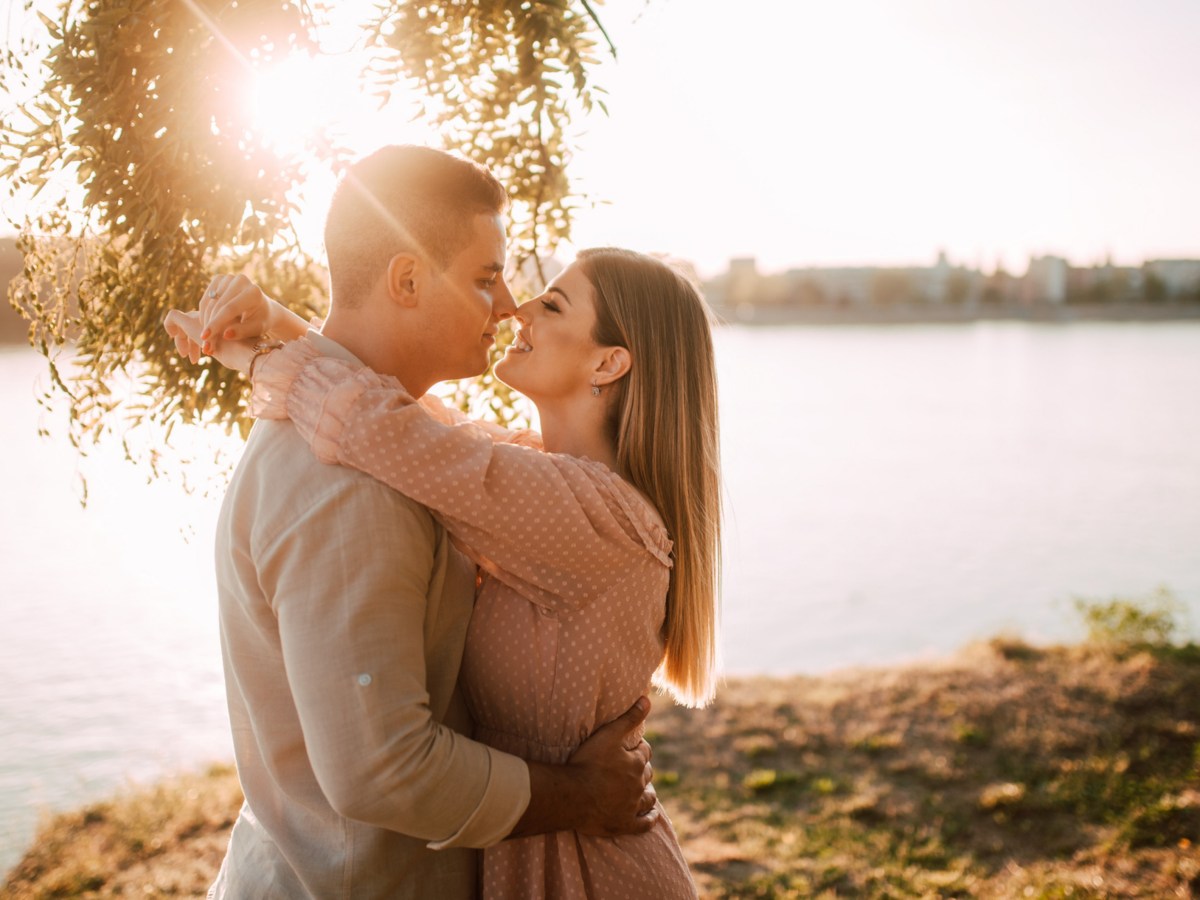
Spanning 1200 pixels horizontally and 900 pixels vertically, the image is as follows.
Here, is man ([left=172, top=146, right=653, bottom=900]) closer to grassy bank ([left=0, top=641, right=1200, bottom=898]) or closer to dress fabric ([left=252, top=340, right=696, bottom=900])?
dress fabric ([left=252, top=340, right=696, bottom=900])

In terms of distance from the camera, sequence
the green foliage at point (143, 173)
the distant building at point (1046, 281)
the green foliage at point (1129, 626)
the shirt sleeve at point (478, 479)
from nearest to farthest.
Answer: the shirt sleeve at point (478, 479)
the green foliage at point (143, 173)
the green foliage at point (1129, 626)
the distant building at point (1046, 281)

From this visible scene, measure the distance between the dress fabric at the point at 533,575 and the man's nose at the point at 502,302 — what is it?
0.30 m

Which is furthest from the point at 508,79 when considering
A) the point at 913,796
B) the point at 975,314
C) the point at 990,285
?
the point at 990,285

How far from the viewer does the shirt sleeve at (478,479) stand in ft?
4.91

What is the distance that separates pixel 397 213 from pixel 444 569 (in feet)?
2.05

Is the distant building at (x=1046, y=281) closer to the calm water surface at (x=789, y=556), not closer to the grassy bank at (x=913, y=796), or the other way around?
the calm water surface at (x=789, y=556)

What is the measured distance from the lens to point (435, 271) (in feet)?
5.68

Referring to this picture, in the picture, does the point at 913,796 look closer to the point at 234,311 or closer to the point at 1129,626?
the point at 1129,626

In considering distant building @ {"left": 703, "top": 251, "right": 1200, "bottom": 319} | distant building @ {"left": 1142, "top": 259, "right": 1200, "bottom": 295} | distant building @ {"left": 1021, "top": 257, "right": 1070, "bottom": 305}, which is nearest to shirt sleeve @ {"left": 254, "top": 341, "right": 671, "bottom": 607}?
distant building @ {"left": 703, "top": 251, "right": 1200, "bottom": 319}

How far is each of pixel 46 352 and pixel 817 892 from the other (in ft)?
13.8

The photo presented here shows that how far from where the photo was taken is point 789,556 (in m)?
21.8

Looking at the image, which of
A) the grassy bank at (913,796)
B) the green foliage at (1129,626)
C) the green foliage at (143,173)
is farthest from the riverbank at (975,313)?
the green foliage at (143,173)

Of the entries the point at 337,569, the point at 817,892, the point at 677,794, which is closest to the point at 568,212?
the point at 337,569

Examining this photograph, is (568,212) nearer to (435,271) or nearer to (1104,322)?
(435,271)
